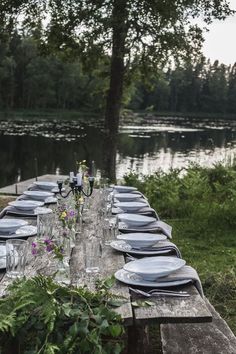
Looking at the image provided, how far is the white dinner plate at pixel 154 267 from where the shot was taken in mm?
2885

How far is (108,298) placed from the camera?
2.57 metres

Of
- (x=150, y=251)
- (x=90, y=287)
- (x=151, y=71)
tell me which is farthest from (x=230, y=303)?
(x=151, y=71)

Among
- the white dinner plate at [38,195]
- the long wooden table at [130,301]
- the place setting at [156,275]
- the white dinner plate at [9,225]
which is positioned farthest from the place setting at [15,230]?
the white dinner plate at [38,195]

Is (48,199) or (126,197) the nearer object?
(48,199)

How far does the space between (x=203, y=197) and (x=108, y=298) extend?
21.7 feet

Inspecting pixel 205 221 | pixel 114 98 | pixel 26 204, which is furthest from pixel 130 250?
pixel 114 98

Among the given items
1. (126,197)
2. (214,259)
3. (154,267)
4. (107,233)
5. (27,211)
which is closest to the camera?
(154,267)

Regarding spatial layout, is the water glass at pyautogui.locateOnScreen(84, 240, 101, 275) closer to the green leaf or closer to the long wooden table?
the long wooden table

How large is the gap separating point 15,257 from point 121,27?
8.15 meters

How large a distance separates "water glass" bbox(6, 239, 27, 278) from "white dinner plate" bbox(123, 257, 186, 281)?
23.4 inches

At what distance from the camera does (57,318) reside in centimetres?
241

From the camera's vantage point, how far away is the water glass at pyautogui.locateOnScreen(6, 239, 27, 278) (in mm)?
2773

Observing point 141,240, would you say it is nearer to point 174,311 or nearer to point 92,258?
point 92,258

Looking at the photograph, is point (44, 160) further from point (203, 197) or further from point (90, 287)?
point (90, 287)
